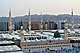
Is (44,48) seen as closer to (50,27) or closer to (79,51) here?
(79,51)

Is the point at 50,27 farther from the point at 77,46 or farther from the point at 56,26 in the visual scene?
the point at 77,46

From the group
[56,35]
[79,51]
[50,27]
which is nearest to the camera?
[79,51]

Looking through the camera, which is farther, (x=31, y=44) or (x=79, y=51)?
(x=31, y=44)

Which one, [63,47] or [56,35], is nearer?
[63,47]

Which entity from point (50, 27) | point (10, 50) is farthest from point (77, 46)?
point (50, 27)

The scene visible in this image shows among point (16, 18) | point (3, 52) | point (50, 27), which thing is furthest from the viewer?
point (16, 18)

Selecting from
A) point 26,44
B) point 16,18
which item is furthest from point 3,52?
point 16,18

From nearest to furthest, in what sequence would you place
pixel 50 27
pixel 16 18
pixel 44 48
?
pixel 44 48 → pixel 50 27 → pixel 16 18

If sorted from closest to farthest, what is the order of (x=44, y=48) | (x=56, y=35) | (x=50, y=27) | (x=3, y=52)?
(x=3, y=52) < (x=44, y=48) < (x=56, y=35) < (x=50, y=27)
